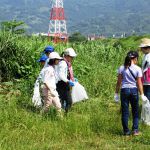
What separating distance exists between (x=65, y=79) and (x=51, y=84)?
11.6 inches

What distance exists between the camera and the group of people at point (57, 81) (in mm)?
8117

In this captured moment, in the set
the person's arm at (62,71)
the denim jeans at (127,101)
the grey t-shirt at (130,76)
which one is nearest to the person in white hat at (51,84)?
the person's arm at (62,71)

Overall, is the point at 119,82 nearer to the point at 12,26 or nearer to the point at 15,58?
the point at 15,58

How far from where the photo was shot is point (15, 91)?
9.86 m

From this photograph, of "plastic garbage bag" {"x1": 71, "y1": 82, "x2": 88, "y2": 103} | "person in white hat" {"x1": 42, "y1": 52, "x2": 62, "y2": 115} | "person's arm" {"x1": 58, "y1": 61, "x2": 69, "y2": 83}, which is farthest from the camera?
"plastic garbage bag" {"x1": 71, "y1": 82, "x2": 88, "y2": 103}

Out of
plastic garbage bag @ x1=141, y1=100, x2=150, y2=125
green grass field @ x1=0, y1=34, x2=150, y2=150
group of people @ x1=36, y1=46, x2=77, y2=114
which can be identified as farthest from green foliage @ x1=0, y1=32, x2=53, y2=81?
plastic garbage bag @ x1=141, y1=100, x2=150, y2=125

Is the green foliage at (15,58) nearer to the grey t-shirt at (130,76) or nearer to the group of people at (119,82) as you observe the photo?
the group of people at (119,82)

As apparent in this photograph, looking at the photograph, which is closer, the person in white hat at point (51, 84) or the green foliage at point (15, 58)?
Answer: the person in white hat at point (51, 84)

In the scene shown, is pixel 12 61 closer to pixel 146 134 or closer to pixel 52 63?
pixel 52 63

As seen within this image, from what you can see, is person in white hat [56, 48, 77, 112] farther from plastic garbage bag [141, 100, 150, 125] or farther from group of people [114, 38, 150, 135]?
plastic garbage bag [141, 100, 150, 125]

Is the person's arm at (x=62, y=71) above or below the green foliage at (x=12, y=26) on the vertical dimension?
below

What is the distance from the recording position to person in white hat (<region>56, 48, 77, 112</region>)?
8289 millimetres

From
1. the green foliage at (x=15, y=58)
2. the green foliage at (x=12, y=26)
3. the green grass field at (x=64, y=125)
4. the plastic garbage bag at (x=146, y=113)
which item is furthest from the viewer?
the green foliage at (x=12, y=26)

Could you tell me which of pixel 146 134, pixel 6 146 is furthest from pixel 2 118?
pixel 146 134
